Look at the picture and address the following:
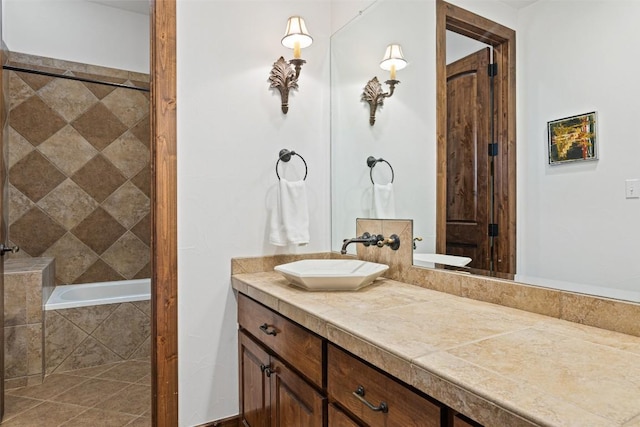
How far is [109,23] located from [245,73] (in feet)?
7.36

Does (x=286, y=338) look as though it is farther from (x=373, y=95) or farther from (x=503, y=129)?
(x=373, y=95)

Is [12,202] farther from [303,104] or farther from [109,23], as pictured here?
[303,104]

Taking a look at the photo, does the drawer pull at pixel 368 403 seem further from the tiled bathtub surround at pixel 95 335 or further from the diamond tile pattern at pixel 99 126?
the diamond tile pattern at pixel 99 126

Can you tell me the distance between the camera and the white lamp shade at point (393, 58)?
1.87 m

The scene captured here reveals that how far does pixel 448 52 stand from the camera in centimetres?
158

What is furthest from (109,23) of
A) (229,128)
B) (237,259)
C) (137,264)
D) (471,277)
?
Answer: (471,277)

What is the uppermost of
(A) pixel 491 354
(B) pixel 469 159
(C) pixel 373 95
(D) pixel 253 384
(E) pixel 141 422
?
(C) pixel 373 95

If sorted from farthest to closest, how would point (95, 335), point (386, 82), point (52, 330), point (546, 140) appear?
point (95, 335) → point (52, 330) → point (386, 82) → point (546, 140)

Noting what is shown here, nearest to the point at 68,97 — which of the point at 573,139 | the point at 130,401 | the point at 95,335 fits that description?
the point at 95,335

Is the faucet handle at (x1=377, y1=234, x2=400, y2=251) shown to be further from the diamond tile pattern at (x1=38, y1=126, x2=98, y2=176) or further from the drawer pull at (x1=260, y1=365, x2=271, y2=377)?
the diamond tile pattern at (x1=38, y1=126, x2=98, y2=176)

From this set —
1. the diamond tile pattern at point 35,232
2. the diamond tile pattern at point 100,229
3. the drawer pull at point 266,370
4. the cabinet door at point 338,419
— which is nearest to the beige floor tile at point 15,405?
the diamond tile pattern at point 35,232

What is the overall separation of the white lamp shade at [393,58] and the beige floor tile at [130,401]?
2.33 meters

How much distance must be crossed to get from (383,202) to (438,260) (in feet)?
1.50

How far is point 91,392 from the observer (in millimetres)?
2424
